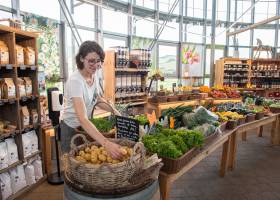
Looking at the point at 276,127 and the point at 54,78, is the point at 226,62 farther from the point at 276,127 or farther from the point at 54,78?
the point at 54,78

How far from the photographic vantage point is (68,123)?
2.42 meters

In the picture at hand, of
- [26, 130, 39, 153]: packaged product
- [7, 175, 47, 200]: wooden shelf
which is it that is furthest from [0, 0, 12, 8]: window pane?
[7, 175, 47, 200]: wooden shelf

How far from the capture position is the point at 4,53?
8.94 ft

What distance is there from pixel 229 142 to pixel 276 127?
2.03m

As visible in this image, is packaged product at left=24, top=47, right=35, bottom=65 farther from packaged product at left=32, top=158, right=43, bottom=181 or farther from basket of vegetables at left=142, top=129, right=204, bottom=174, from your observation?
basket of vegetables at left=142, top=129, right=204, bottom=174

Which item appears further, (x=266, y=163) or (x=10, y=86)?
(x=266, y=163)

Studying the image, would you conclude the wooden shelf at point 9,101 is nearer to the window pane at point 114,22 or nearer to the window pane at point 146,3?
the window pane at point 114,22

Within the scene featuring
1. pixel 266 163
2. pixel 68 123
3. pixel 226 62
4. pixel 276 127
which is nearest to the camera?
pixel 68 123

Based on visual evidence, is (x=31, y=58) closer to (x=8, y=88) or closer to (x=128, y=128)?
(x=8, y=88)

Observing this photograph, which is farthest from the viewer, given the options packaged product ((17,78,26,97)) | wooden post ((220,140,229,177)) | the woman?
wooden post ((220,140,229,177))

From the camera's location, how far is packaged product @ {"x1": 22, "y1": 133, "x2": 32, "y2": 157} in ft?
10.1

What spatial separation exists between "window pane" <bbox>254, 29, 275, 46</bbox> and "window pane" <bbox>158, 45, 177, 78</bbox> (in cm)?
435

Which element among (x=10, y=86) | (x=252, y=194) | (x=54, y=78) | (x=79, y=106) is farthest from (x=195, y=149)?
(x=54, y=78)

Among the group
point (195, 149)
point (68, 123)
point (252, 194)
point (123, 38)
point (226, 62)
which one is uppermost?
point (123, 38)
